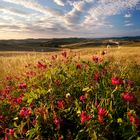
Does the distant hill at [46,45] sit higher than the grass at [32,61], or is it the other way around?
the grass at [32,61]

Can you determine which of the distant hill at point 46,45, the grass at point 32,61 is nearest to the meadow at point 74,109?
the grass at point 32,61

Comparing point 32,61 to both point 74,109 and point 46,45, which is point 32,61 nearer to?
point 74,109

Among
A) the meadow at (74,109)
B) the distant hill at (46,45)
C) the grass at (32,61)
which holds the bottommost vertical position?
the distant hill at (46,45)

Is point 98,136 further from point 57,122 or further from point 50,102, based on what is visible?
point 50,102

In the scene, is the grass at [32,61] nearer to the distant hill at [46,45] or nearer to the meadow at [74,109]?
the meadow at [74,109]

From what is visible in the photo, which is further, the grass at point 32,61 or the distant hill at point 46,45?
the distant hill at point 46,45

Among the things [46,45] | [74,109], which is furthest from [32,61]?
[46,45]

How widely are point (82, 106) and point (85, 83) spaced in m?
0.62

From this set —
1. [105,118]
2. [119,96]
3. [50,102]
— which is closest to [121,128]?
[105,118]

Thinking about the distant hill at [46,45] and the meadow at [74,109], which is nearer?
the meadow at [74,109]

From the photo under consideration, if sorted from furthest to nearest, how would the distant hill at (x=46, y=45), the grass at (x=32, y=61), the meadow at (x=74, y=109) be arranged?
the distant hill at (x=46, y=45) → the grass at (x=32, y=61) → the meadow at (x=74, y=109)

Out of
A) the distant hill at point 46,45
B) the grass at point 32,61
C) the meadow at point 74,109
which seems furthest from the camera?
the distant hill at point 46,45

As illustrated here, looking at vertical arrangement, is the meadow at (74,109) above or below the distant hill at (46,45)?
above

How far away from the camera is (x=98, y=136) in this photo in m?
2.78
